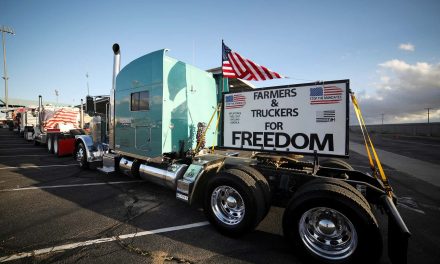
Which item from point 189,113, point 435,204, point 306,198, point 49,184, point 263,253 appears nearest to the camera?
Result: point 306,198

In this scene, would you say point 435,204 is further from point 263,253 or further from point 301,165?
point 263,253

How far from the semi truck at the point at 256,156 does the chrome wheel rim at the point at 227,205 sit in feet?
0.06

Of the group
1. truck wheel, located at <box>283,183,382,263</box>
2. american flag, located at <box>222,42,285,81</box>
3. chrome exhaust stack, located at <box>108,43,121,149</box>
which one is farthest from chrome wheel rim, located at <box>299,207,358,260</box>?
chrome exhaust stack, located at <box>108,43,121,149</box>

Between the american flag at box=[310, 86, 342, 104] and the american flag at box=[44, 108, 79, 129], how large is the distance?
15.0 metres

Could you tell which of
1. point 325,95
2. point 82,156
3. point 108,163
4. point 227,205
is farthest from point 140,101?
point 325,95

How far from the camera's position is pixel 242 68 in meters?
5.13

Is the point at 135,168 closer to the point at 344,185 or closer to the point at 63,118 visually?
the point at 344,185

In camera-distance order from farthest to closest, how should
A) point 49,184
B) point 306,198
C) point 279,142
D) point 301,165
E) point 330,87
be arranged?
point 49,184 < point 301,165 < point 279,142 < point 330,87 < point 306,198

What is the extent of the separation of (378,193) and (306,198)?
4.18 feet

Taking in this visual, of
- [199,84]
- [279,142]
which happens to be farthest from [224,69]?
[279,142]

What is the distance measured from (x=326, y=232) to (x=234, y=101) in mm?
2862

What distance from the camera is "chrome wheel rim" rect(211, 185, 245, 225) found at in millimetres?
3763

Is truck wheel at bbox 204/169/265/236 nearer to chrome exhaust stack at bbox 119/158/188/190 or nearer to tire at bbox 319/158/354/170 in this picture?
chrome exhaust stack at bbox 119/158/188/190

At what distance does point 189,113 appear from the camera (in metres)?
5.72
